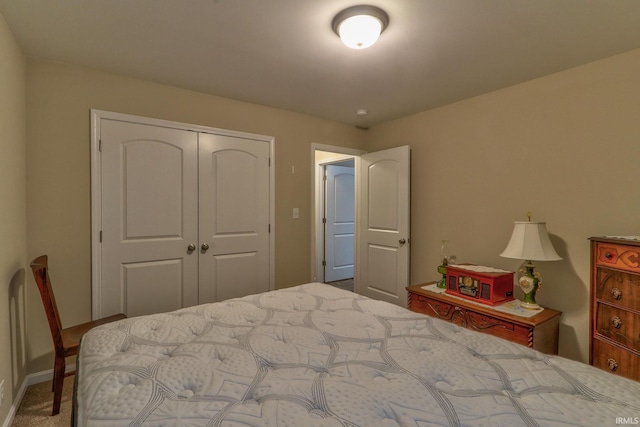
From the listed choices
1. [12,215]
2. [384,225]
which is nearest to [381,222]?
[384,225]

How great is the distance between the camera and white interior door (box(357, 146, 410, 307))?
11.0 feet

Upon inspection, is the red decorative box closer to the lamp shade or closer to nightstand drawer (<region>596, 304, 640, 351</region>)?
the lamp shade

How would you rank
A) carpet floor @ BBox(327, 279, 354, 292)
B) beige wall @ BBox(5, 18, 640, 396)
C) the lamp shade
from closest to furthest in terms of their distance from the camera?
1. beige wall @ BBox(5, 18, 640, 396)
2. the lamp shade
3. carpet floor @ BBox(327, 279, 354, 292)

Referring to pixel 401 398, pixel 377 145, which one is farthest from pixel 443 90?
pixel 401 398

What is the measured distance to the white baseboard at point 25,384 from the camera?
1.80 meters

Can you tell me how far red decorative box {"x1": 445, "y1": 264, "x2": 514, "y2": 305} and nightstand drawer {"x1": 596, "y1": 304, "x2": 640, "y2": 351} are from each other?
0.58 meters

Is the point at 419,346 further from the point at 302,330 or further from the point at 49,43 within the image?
the point at 49,43

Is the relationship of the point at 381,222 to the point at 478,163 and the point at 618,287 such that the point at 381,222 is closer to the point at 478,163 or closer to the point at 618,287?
the point at 478,163

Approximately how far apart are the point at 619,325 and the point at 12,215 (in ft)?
11.9

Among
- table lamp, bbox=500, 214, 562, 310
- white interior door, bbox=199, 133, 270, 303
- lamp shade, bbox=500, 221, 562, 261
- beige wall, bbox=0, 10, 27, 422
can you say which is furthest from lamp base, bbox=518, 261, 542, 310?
beige wall, bbox=0, 10, 27, 422

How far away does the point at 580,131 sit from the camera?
7.41ft

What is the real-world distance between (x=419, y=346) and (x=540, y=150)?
212cm

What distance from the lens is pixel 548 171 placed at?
2.43 meters

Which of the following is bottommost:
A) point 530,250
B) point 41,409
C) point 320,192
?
point 41,409
